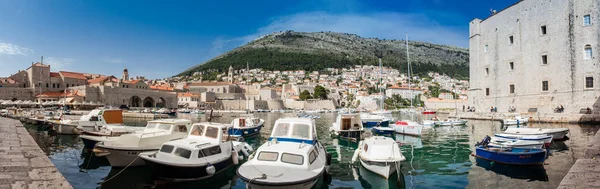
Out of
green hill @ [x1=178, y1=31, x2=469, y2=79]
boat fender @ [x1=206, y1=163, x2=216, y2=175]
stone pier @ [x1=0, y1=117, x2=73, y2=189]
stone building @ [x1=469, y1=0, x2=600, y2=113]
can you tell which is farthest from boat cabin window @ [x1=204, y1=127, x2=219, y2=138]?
green hill @ [x1=178, y1=31, x2=469, y2=79]

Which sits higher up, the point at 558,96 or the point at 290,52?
the point at 290,52

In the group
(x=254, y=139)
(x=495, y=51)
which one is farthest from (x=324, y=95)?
(x=254, y=139)

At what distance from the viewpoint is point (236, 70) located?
497 feet

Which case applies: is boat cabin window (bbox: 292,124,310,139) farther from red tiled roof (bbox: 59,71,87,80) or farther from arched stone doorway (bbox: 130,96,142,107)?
red tiled roof (bbox: 59,71,87,80)

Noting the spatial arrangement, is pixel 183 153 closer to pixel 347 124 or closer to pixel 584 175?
pixel 584 175

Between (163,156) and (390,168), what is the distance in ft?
20.4

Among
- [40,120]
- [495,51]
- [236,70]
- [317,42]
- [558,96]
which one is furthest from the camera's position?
[317,42]

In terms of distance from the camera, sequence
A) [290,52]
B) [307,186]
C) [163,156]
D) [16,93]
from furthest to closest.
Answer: [290,52] < [16,93] < [163,156] < [307,186]

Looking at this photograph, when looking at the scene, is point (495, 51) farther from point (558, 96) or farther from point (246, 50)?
point (246, 50)

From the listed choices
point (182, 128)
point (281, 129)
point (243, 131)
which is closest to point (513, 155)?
point (281, 129)

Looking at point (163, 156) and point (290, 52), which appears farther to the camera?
point (290, 52)

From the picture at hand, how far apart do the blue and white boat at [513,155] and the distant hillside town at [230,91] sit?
26945mm

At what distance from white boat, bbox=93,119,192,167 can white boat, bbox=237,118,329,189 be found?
13.4 ft

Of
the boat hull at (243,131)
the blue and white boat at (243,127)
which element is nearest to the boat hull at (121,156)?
the boat hull at (243,131)
